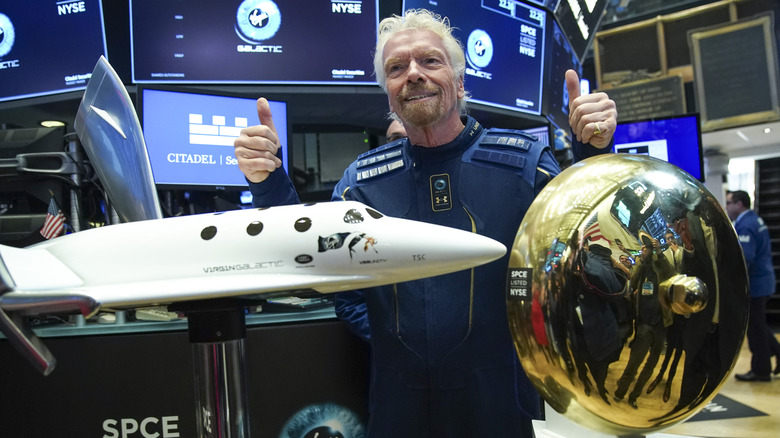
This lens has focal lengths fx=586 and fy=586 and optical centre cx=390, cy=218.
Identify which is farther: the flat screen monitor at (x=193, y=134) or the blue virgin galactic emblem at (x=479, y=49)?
the blue virgin galactic emblem at (x=479, y=49)

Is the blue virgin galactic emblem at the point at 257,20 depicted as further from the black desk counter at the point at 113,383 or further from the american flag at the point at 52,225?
the black desk counter at the point at 113,383

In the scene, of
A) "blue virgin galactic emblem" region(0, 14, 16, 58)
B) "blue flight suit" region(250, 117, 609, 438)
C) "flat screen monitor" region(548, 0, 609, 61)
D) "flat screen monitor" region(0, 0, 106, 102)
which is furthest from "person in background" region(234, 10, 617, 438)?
"flat screen monitor" region(548, 0, 609, 61)

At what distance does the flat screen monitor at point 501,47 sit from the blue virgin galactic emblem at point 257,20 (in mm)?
680

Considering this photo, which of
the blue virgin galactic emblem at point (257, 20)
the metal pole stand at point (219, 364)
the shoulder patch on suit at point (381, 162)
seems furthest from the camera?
the blue virgin galactic emblem at point (257, 20)

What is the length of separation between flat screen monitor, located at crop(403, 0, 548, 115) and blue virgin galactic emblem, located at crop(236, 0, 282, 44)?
68cm

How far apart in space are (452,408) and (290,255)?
0.66 meters

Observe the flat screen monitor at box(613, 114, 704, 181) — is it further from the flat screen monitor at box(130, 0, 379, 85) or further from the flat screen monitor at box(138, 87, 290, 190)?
the flat screen monitor at box(138, 87, 290, 190)

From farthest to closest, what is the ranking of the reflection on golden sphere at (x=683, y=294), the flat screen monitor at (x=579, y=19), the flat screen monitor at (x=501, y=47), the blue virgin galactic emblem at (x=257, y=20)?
the flat screen monitor at (x=579, y=19) < the flat screen monitor at (x=501, y=47) < the blue virgin galactic emblem at (x=257, y=20) < the reflection on golden sphere at (x=683, y=294)

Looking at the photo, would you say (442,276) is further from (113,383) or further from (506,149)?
(113,383)

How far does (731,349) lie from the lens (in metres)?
0.71

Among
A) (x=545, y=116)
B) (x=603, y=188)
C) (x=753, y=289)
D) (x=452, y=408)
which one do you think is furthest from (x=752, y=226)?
(x=603, y=188)

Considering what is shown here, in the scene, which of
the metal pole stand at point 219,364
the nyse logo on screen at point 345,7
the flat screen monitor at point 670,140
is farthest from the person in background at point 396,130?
the metal pole stand at point 219,364

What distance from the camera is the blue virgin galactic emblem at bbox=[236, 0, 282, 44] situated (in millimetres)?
2643

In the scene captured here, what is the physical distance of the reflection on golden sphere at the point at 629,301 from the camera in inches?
26.1
